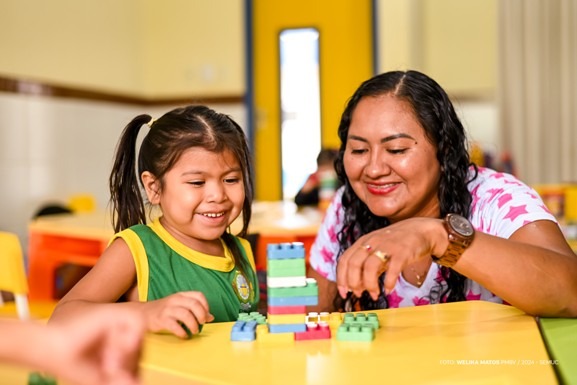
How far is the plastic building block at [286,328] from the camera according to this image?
1.09 metres

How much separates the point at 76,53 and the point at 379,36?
2.71 m

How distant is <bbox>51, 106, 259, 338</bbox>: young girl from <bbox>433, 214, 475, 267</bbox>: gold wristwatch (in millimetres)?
614

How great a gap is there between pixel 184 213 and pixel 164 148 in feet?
0.57

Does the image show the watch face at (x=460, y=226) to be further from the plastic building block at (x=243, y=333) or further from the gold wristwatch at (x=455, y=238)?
the plastic building block at (x=243, y=333)

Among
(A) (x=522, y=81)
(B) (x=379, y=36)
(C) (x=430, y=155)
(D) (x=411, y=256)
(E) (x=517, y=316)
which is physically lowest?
(E) (x=517, y=316)

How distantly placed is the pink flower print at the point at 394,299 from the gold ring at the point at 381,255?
0.70 meters

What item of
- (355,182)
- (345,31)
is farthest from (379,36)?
(355,182)

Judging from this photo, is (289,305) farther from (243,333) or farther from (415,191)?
(415,191)

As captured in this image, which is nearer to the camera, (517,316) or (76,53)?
(517,316)

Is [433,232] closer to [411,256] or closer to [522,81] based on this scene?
[411,256]

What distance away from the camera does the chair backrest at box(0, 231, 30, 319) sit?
233cm

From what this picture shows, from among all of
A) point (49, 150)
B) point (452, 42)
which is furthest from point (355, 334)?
point (452, 42)

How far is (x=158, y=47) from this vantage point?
7.09m

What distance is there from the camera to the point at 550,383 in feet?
2.85
